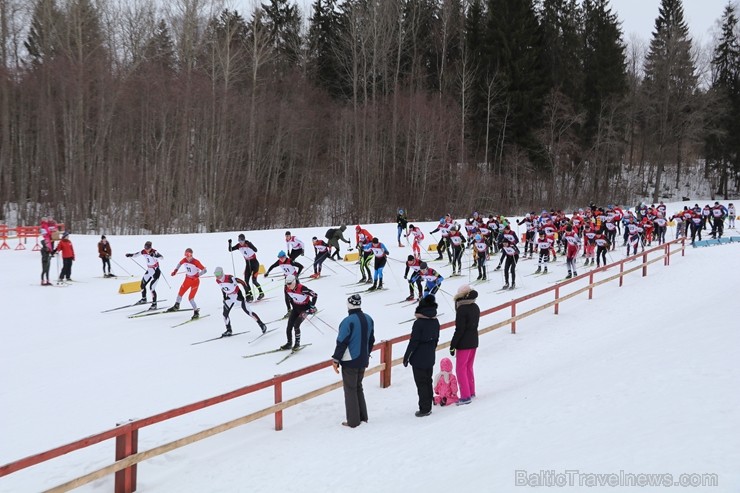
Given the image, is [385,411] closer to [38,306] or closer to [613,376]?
[613,376]

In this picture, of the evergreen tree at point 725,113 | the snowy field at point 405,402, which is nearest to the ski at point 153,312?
the snowy field at point 405,402

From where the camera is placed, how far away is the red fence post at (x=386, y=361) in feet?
28.5

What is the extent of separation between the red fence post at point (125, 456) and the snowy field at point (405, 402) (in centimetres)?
29

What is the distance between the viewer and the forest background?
3250 centimetres

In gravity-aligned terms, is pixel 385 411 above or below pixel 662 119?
below

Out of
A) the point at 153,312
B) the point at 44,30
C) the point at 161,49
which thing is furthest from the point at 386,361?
the point at 161,49

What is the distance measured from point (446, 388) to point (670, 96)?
53129 millimetres

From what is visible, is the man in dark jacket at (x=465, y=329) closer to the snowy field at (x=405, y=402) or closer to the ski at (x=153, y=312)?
the snowy field at (x=405, y=402)

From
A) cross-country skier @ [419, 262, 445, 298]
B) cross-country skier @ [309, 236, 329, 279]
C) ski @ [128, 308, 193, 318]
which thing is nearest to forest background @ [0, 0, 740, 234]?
cross-country skier @ [309, 236, 329, 279]

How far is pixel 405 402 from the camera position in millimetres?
8148

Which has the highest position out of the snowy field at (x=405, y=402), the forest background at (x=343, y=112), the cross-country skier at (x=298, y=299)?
the forest background at (x=343, y=112)

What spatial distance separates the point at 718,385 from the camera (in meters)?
6.23

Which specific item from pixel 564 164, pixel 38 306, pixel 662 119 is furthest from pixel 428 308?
pixel 662 119

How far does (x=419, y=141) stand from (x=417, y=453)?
40.0 metres
